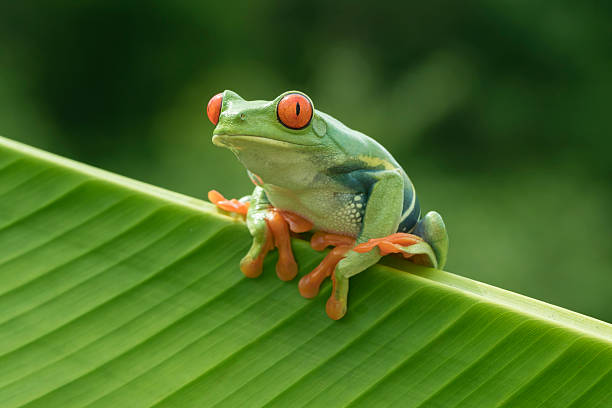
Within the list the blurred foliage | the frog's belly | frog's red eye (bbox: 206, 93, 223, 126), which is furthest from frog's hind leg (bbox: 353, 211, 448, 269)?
the blurred foliage

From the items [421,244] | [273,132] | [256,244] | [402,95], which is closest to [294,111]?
[273,132]

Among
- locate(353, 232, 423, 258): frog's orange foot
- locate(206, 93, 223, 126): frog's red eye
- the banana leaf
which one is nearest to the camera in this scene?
the banana leaf

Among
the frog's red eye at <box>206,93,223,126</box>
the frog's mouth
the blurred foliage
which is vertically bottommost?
the blurred foliage

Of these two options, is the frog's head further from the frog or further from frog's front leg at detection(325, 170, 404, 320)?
frog's front leg at detection(325, 170, 404, 320)

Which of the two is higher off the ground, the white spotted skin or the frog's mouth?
the frog's mouth

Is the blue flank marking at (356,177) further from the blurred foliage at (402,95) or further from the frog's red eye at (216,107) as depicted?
the blurred foliage at (402,95)

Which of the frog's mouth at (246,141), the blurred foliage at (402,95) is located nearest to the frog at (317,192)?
the frog's mouth at (246,141)

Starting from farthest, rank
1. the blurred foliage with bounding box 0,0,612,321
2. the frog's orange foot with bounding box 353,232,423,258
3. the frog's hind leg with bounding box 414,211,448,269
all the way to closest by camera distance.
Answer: the blurred foliage with bounding box 0,0,612,321
the frog's hind leg with bounding box 414,211,448,269
the frog's orange foot with bounding box 353,232,423,258
